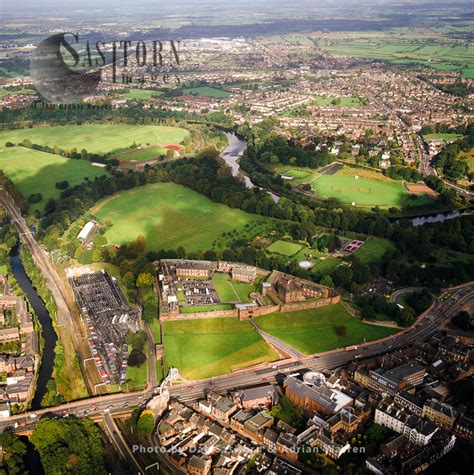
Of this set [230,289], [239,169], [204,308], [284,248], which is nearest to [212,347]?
[204,308]

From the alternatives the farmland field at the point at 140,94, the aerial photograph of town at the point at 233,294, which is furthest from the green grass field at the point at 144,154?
the farmland field at the point at 140,94

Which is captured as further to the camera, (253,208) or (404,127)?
(404,127)

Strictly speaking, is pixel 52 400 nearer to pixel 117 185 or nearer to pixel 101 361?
pixel 101 361

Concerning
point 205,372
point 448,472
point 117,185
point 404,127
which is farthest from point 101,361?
point 404,127

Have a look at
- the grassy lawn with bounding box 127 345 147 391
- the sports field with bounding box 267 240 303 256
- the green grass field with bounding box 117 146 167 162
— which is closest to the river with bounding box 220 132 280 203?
the green grass field with bounding box 117 146 167 162

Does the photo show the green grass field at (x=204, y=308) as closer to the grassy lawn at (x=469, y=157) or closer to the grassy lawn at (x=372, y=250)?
the grassy lawn at (x=372, y=250)

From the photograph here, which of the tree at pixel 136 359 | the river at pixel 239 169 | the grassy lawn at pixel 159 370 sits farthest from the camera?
the river at pixel 239 169

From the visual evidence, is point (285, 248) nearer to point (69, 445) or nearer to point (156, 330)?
point (156, 330)
